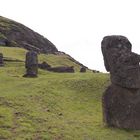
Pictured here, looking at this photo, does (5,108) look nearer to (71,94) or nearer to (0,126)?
(0,126)

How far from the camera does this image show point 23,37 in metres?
127

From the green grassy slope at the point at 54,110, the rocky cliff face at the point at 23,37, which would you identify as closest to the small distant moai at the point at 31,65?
the green grassy slope at the point at 54,110

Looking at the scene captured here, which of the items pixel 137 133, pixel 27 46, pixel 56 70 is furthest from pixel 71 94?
pixel 27 46

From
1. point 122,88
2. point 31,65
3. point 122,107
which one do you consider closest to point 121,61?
point 122,88

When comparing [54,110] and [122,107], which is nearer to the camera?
[122,107]

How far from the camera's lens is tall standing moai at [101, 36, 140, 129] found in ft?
83.1

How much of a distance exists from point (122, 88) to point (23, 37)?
103039 mm

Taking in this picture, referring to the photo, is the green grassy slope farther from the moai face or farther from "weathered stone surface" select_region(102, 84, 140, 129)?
the moai face

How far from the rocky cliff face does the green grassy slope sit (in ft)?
252

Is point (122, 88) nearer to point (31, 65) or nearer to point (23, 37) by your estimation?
point (31, 65)

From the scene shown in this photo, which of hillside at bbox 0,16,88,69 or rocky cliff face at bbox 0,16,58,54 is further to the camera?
rocky cliff face at bbox 0,16,58,54

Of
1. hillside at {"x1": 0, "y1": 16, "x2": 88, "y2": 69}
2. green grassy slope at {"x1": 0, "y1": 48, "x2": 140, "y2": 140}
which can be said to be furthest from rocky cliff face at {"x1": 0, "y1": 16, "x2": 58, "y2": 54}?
green grassy slope at {"x1": 0, "y1": 48, "x2": 140, "y2": 140}

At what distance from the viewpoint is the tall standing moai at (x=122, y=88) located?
25.3 meters

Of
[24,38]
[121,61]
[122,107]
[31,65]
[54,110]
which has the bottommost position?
[54,110]
